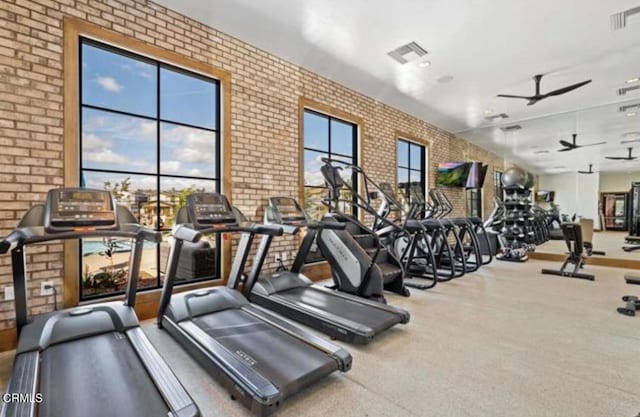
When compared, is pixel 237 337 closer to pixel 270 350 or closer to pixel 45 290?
pixel 270 350

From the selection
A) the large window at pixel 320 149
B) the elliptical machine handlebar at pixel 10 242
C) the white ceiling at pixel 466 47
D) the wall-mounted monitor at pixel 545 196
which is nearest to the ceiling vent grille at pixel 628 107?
the white ceiling at pixel 466 47

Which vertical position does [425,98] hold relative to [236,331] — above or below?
above

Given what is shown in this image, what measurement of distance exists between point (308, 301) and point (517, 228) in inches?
251

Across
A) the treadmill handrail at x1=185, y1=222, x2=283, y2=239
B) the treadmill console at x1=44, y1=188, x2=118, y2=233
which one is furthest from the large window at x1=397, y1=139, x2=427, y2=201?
the treadmill console at x1=44, y1=188, x2=118, y2=233

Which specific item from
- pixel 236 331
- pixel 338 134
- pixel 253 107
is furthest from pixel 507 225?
pixel 236 331

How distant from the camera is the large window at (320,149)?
5.57m

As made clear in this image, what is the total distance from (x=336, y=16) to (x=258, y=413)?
413cm

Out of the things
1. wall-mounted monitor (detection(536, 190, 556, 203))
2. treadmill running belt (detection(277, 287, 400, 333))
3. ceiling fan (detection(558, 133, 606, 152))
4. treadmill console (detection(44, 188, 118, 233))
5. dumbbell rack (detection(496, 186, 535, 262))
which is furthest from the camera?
wall-mounted monitor (detection(536, 190, 556, 203))

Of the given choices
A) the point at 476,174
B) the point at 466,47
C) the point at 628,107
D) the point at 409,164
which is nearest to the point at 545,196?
the point at 476,174

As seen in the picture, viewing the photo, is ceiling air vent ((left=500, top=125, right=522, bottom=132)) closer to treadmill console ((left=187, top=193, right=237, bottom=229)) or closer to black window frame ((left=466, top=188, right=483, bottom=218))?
black window frame ((left=466, top=188, right=483, bottom=218))

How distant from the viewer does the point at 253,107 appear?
178 inches

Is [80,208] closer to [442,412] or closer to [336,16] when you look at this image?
[442,412]

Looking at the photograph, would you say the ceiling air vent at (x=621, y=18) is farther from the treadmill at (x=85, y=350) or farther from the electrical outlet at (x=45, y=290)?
the electrical outlet at (x=45, y=290)

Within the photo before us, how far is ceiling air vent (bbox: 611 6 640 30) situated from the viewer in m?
3.70
